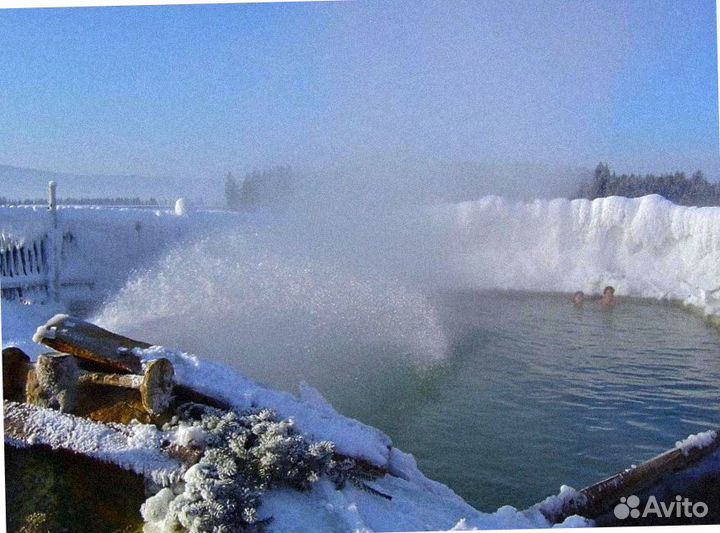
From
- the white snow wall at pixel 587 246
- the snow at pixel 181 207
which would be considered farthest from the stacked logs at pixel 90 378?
the white snow wall at pixel 587 246

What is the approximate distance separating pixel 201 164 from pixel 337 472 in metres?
2.46

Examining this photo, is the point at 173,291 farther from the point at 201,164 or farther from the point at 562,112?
the point at 562,112

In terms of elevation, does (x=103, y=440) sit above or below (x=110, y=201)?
below

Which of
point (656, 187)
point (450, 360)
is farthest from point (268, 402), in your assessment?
point (656, 187)

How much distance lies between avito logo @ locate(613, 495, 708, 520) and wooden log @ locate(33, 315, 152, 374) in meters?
3.34

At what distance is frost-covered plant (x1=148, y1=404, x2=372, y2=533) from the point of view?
11.4ft

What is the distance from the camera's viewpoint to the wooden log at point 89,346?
4004 mm

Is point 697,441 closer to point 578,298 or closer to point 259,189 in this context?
point 578,298

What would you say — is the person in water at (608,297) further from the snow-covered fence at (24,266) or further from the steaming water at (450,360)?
the snow-covered fence at (24,266)

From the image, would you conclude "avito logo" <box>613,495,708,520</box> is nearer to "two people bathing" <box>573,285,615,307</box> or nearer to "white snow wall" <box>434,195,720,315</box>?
"white snow wall" <box>434,195,720,315</box>

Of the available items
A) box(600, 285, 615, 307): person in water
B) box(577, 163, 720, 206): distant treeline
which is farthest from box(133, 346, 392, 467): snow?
box(577, 163, 720, 206): distant treeline

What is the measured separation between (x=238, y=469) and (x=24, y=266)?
231 centimetres

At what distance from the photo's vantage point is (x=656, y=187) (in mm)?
5102

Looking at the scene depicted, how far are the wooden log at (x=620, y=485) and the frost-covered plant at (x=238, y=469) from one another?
56.6 inches
